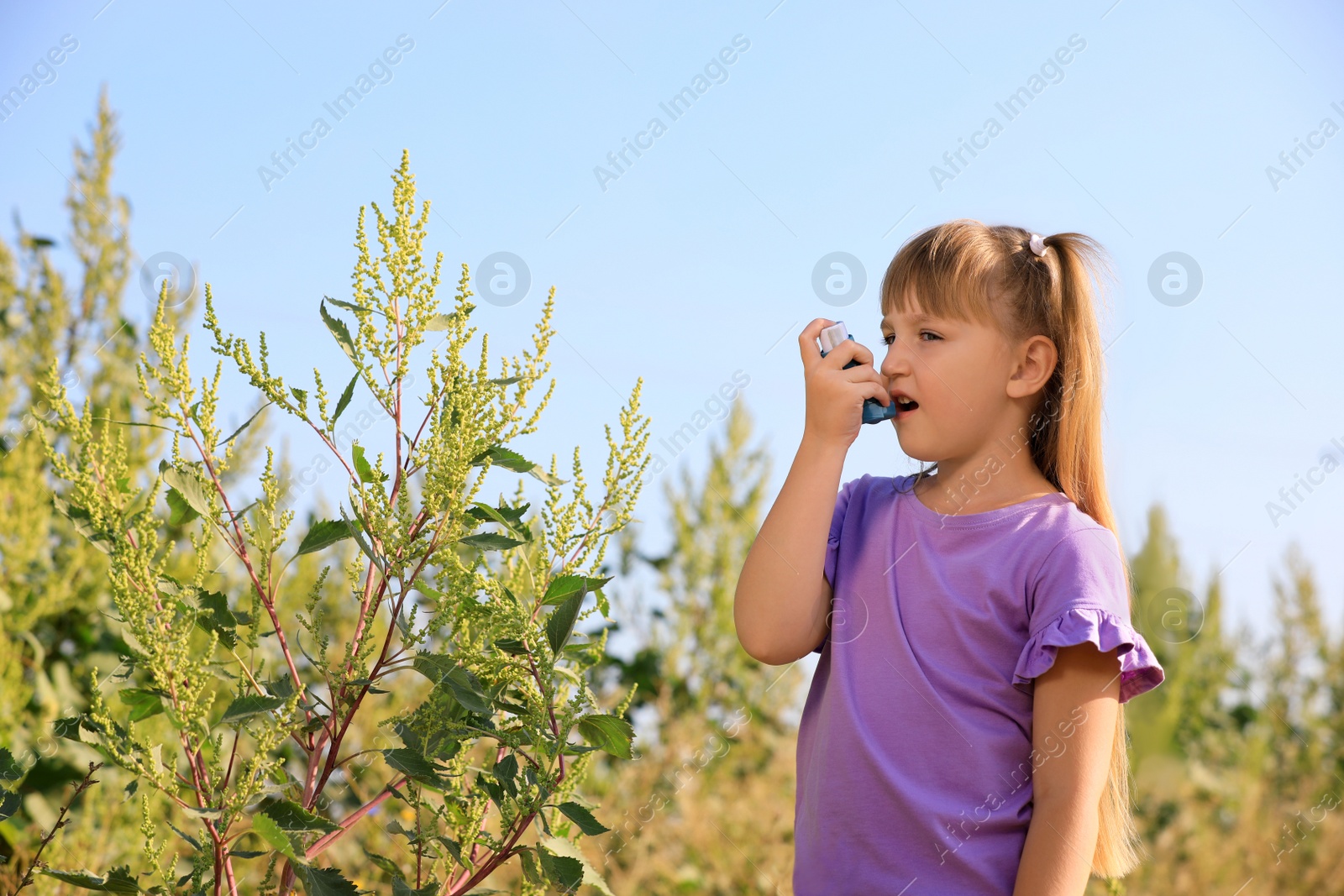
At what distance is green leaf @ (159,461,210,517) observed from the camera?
4.38ft

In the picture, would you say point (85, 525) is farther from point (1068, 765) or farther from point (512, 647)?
point (1068, 765)

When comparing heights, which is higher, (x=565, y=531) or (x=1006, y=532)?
(x=565, y=531)

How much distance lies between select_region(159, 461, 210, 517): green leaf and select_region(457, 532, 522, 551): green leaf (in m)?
0.34

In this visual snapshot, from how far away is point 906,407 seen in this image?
170 centimetres

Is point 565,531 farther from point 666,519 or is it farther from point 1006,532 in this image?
point 666,519

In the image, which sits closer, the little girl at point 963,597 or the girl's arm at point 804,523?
the little girl at point 963,597

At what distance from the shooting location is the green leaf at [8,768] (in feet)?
4.50

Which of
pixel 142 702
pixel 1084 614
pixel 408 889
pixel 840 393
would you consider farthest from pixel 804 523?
pixel 142 702

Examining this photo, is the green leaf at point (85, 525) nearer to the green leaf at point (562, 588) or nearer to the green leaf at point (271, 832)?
the green leaf at point (271, 832)

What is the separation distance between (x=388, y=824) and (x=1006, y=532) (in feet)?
3.50

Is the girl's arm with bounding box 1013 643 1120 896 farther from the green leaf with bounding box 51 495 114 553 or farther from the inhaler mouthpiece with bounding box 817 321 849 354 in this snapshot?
the green leaf with bounding box 51 495 114 553

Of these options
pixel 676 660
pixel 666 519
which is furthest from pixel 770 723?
pixel 666 519

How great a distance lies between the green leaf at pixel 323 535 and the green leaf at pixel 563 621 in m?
0.30

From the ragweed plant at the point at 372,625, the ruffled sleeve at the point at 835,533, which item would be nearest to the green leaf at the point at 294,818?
the ragweed plant at the point at 372,625
